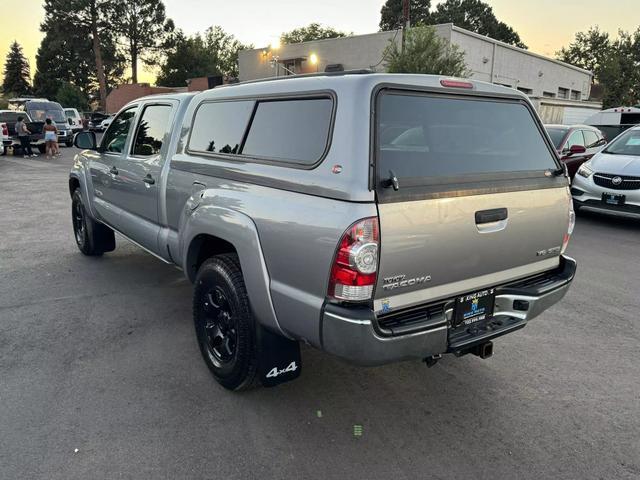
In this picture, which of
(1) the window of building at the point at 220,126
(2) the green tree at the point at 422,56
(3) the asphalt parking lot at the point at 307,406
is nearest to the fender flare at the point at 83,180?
(3) the asphalt parking lot at the point at 307,406

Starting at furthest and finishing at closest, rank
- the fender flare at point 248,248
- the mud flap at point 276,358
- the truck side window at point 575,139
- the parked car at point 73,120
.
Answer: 1. the parked car at point 73,120
2. the truck side window at point 575,139
3. the mud flap at point 276,358
4. the fender flare at point 248,248

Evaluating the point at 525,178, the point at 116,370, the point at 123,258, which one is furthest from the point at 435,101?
the point at 123,258

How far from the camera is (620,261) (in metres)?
6.36

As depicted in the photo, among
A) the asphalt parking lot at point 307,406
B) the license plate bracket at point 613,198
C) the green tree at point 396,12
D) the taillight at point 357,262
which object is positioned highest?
the green tree at point 396,12

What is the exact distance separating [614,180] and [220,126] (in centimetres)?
736

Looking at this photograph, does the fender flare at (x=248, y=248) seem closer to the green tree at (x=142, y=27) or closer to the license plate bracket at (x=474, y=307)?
the license plate bracket at (x=474, y=307)

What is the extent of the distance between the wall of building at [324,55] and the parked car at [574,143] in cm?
1942

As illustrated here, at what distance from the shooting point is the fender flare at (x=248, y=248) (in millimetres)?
2701

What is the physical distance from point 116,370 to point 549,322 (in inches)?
142

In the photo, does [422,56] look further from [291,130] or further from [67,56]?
[67,56]

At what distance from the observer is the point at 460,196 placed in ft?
8.48

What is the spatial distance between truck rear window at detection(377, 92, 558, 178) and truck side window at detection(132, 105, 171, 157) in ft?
7.31

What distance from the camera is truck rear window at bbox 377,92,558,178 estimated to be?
2627 millimetres

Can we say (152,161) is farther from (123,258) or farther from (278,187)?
(123,258)
